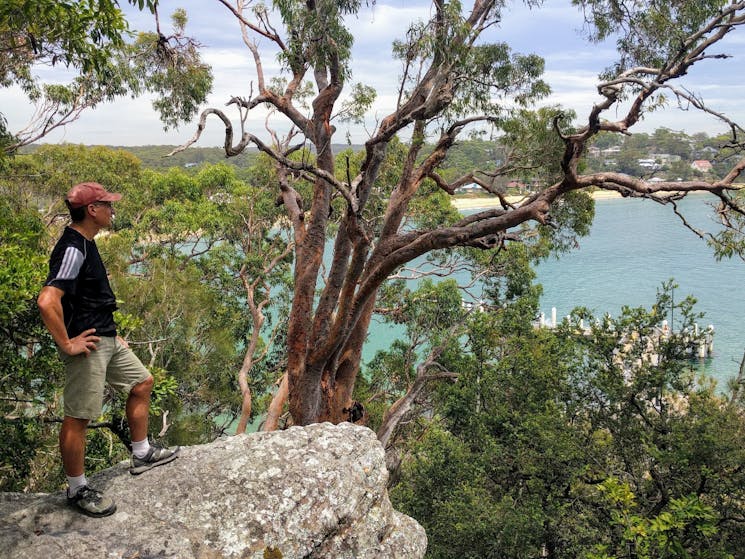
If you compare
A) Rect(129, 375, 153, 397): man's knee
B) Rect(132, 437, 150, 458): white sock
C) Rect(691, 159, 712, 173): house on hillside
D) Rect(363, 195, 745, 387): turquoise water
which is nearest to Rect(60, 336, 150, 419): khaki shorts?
Rect(129, 375, 153, 397): man's knee

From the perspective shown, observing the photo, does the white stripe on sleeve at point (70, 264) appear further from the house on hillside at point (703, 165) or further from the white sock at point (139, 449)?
the house on hillside at point (703, 165)

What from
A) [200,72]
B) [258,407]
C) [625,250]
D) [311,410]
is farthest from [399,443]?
[625,250]

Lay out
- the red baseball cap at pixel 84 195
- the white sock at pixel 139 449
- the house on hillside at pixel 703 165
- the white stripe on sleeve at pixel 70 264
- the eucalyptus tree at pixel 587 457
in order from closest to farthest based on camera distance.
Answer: the white stripe on sleeve at pixel 70 264
the red baseball cap at pixel 84 195
the white sock at pixel 139 449
the eucalyptus tree at pixel 587 457
the house on hillside at pixel 703 165

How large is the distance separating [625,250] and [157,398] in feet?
156

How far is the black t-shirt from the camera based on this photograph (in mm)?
3020

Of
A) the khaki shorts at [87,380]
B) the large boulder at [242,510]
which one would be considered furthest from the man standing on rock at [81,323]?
the large boulder at [242,510]

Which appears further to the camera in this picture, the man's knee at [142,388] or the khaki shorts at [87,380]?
the man's knee at [142,388]

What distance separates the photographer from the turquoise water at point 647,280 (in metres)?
26.7

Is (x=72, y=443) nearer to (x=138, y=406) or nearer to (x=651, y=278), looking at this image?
(x=138, y=406)

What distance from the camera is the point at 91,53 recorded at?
475 centimetres

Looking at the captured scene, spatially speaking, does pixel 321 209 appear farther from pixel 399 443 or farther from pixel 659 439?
pixel 399 443

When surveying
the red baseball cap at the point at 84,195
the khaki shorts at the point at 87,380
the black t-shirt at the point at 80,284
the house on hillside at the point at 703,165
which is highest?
the house on hillside at the point at 703,165

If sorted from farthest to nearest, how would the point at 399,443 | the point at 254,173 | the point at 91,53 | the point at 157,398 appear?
1. the point at 254,173
2. the point at 399,443
3. the point at 91,53
4. the point at 157,398

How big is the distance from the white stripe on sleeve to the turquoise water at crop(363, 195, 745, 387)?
53.5 feet
